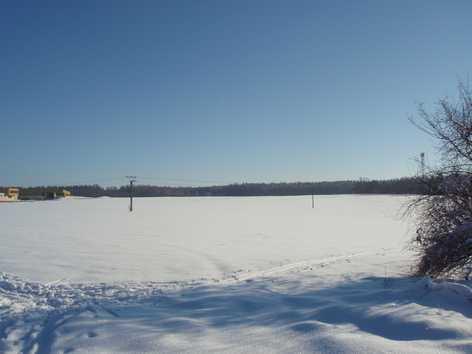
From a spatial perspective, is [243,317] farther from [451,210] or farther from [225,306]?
[451,210]

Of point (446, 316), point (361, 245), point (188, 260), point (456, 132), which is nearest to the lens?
point (446, 316)

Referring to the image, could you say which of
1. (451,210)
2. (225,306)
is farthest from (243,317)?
(451,210)

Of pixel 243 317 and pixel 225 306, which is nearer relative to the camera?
pixel 243 317

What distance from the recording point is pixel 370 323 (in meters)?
5.02

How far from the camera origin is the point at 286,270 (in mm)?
10320

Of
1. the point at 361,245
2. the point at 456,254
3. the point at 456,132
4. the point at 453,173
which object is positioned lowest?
the point at 361,245

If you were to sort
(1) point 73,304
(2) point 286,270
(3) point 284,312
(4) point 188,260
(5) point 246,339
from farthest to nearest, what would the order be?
1. (4) point 188,260
2. (2) point 286,270
3. (1) point 73,304
4. (3) point 284,312
5. (5) point 246,339

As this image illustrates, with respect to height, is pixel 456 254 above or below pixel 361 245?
above

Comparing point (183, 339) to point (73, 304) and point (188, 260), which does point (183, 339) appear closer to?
point (73, 304)

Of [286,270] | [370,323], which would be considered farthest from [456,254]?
[286,270]

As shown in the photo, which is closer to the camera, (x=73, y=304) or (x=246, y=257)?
(x=73, y=304)

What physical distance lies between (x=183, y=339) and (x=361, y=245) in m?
13.8

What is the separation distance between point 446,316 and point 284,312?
2.36 m

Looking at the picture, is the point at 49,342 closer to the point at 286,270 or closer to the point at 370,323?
the point at 370,323
